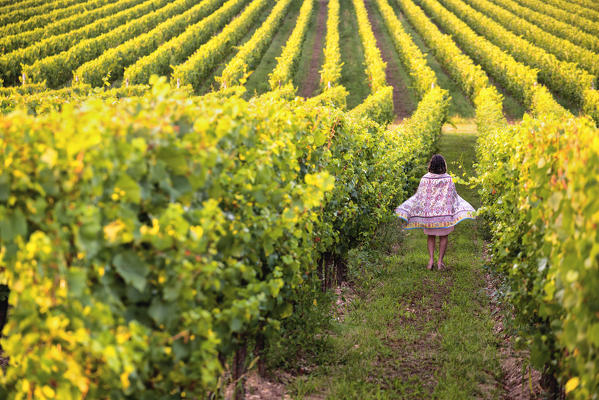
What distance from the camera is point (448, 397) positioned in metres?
4.52

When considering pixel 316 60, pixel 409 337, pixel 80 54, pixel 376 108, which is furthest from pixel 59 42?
pixel 409 337

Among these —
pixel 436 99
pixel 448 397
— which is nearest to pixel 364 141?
pixel 448 397

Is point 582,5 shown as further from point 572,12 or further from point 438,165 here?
point 438,165

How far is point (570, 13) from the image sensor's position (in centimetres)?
4659

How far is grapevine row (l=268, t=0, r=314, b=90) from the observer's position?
1073 inches

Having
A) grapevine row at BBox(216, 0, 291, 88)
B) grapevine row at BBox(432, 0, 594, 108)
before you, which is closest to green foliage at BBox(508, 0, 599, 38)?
grapevine row at BBox(432, 0, 594, 108)

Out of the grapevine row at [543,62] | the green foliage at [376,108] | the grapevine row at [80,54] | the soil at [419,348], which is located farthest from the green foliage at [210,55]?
the grapevine row at [543,62]

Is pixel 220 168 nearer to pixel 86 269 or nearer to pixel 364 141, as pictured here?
pixel 86 269

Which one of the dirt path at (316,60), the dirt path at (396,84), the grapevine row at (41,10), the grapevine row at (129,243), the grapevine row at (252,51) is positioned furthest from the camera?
the grapevine row at (41,10)

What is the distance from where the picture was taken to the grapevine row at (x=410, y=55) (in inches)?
1042

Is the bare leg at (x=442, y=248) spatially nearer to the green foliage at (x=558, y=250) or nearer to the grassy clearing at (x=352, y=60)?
the green foliage at (x=558, y=250)

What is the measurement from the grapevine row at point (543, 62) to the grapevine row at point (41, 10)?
97.0ft

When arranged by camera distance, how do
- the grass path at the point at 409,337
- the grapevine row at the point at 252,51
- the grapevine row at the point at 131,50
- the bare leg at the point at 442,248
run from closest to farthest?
the grass path at the point at 409,337 → the bare leg at the point at 442,248 → the grapevine row at the point at 131,50 → the grapevine row at the point at 252,51

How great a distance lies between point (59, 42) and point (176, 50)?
19.7 feet
